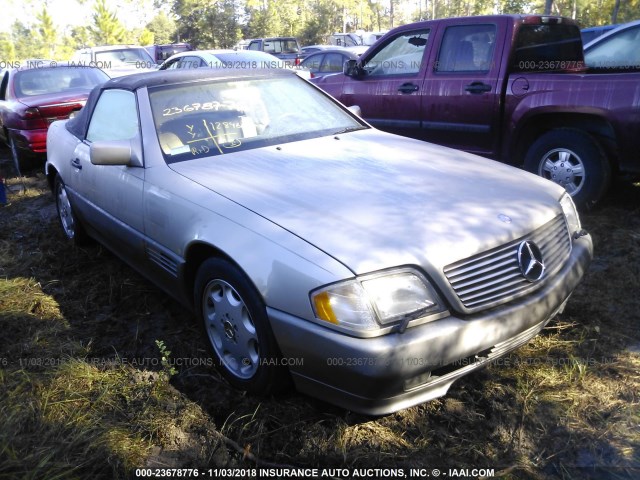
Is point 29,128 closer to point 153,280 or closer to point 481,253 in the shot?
point 153,280

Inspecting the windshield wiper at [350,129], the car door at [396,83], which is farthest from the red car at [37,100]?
the windshield wiper at [350,129]

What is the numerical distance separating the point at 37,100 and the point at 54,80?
3.51 ft

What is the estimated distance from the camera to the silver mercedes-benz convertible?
220 centimetres

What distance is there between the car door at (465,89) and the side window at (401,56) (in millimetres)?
201

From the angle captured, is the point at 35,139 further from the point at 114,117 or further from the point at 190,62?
the point at 190,62

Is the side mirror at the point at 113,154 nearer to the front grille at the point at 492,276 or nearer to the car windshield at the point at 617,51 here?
the front grille at the point at 492,276

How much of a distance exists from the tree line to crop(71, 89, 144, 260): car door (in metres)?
29.2

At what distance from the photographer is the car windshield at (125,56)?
1595 cm

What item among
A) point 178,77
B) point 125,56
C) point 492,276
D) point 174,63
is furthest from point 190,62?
point 492,276

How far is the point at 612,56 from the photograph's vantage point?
21.3ft

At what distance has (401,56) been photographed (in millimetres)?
6172

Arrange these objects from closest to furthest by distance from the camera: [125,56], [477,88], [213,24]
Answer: [477,88] → [125,56] → [213,24]

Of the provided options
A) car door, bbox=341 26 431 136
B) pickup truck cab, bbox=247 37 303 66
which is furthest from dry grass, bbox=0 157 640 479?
pickup truck cab, bbox=247 37 303 66

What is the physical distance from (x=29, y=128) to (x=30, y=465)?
20.2 feet
